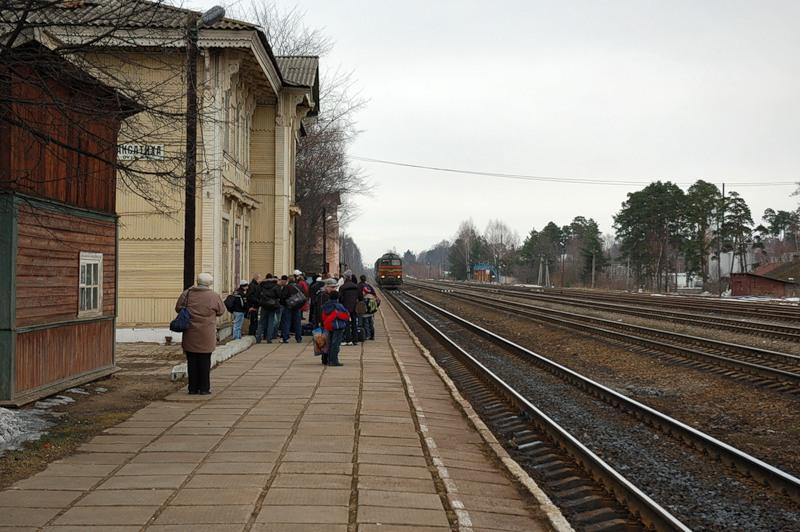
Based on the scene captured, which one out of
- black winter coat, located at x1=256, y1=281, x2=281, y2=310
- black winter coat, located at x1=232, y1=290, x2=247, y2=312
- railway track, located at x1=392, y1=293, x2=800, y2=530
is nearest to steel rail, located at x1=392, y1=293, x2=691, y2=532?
railway track, located at x1=392, y1=293, x2=800, y2=530

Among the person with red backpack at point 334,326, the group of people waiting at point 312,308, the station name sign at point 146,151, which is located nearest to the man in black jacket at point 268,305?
the group of people waiting at point 312,308

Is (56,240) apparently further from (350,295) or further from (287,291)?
(350,295)

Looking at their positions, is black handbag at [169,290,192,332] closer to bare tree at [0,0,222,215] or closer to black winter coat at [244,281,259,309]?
bare tree at [0,0,222,215]

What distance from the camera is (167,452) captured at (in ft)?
25.3

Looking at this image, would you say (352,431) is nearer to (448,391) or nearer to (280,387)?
(280,387)

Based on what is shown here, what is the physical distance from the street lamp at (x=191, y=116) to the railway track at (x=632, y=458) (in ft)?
15.6

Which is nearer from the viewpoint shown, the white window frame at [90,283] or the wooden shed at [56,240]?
the wooden shed at [56,240]

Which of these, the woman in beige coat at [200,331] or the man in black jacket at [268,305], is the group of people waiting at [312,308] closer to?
the man in black jacket at [268,305]

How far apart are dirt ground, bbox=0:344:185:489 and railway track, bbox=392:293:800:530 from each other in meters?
4.28

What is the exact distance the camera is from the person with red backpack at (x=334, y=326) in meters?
15.0

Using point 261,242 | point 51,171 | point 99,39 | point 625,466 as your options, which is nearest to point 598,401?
point 625,466

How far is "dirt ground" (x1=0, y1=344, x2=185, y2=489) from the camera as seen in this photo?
728 centimetres

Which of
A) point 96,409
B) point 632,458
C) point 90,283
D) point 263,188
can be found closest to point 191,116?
point 96,409

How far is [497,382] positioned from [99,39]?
921 cm
